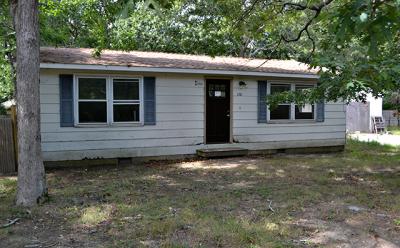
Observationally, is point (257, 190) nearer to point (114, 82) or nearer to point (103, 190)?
point (103, 190)

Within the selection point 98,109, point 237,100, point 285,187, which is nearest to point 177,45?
point 237,100

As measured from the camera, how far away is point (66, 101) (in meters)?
9.55

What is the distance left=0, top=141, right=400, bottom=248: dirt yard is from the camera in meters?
4.71

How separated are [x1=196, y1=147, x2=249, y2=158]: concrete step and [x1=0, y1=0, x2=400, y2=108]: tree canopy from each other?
2299 millimetres

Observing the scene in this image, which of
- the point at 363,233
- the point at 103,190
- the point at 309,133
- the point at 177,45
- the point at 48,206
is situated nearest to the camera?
the point at 363,233

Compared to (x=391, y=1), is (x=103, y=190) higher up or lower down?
lower down

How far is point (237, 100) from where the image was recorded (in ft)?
38.1

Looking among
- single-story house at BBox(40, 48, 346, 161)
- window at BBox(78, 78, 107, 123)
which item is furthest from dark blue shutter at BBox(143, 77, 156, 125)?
window at BBox(78, 78, 107, 123)

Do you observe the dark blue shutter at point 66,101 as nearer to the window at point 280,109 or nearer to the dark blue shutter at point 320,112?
the window at point 280,109

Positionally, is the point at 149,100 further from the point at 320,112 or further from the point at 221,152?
the point at 320,112

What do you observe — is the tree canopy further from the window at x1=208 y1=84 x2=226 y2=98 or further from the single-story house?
the window at x1=208 y1=84 x2=226 y2=98

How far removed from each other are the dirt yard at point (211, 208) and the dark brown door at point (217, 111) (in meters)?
2.10

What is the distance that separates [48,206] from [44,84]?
4.16m

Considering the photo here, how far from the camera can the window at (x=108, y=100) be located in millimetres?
9781
